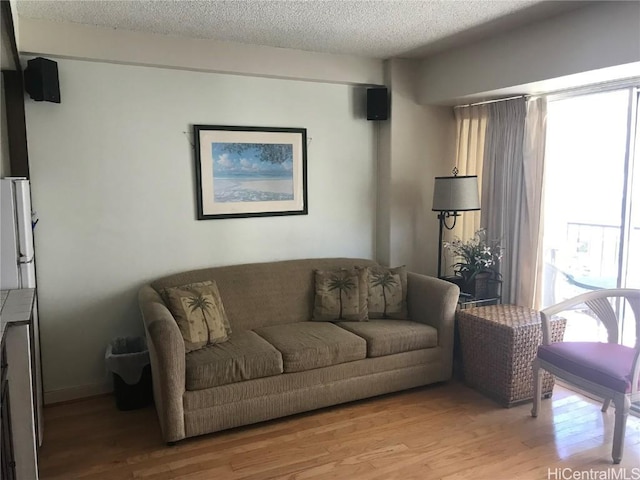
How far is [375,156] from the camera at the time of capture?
4469 mm

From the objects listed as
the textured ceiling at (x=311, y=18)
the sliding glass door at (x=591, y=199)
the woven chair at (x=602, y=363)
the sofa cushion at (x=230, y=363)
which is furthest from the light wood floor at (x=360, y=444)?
the textured ceiling at (x=311, y=18)

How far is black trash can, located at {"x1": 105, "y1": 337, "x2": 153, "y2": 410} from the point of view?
3291 millimetres

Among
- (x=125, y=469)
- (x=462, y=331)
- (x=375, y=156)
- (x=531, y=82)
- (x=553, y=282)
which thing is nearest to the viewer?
(x=125, y=469)

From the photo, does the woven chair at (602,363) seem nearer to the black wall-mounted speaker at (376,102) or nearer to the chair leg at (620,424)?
the chair leg at (620,424)

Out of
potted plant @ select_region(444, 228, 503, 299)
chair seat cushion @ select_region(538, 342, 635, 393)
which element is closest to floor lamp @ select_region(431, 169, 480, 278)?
potted plant @ select_region(444, 228, 503, 299)

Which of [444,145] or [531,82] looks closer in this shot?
[531,82]

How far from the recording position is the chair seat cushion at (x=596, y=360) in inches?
105

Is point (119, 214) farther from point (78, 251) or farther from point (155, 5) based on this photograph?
point (155, 5)

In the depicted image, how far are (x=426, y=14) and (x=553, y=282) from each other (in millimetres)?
2258

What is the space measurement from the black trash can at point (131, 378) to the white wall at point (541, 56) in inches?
120

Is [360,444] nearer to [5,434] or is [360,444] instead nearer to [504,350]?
[504,350]

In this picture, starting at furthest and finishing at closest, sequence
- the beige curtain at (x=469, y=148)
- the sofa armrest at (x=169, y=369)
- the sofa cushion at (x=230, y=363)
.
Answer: the beige curtain at (x=469, y=148) < the sofa cushion at (x=230, y=363) < the sofa armrest at (x=169, y=369)

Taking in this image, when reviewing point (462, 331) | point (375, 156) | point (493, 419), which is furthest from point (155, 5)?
point (493, 419)

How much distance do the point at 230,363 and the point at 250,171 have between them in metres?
1.56
